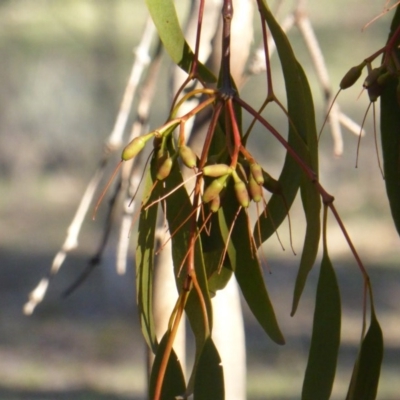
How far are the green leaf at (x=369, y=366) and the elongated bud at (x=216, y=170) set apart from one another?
0.13 metres

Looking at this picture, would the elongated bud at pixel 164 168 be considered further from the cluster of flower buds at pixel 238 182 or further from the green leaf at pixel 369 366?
the green leaf at pixel 369 366

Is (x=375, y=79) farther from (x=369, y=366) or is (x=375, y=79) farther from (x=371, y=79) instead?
(x=369, y=366)

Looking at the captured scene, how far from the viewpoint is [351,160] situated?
179 cm

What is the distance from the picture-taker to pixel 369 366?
411 mm

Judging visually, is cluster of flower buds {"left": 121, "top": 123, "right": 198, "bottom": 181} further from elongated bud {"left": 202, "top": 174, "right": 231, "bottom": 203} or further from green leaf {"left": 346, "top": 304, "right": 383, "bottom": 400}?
green leaf {"left": 346, "top": 304, "right": 383, "bottom": 400}

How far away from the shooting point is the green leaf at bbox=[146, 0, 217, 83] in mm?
408

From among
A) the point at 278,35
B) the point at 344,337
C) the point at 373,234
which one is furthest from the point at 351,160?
the point at 278,35

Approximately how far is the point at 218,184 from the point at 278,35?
12 centimetres

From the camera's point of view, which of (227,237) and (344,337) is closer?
(227,237)

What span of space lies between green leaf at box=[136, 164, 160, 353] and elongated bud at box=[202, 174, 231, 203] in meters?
0.07

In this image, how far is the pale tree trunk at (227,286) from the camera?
59 centimetres

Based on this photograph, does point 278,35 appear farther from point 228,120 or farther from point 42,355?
point 42,355

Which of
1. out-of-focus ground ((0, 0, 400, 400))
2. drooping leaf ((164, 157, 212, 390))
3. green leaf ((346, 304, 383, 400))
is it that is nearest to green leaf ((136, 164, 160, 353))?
drooping leaf ((164, 157, 212, 390))

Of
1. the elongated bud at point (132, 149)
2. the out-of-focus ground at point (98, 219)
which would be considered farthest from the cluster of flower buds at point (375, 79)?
the out-of-focus ground at point (98, 219)
